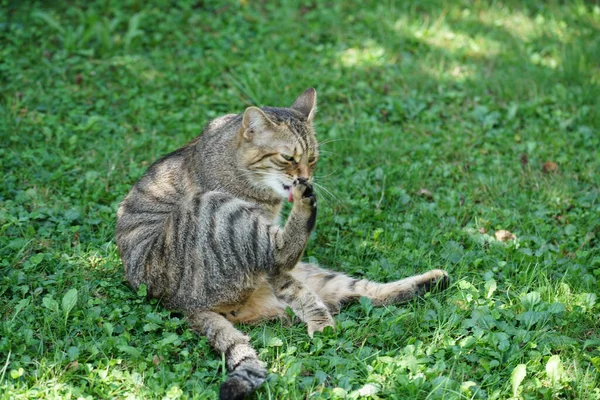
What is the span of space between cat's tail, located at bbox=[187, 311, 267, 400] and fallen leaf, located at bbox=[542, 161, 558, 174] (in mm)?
3245

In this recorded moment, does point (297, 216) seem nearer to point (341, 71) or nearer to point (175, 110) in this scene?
point (175, 110)

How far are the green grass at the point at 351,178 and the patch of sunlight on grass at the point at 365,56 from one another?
0.09 ft

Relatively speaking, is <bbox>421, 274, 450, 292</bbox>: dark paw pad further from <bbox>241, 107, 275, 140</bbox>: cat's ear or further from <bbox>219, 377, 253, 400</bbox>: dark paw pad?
<bbox>219, 377, 253, 400</bbox>: dark paw pad

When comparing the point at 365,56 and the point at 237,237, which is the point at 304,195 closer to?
the point at 237,237

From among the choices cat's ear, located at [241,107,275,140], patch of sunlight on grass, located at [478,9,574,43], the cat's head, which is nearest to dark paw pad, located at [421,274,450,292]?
the cat's head

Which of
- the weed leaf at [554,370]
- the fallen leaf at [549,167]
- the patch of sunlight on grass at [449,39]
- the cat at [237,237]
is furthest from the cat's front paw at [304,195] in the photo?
the patch of sunlight on grass at [449,39]

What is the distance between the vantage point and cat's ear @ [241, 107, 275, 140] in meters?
4.39

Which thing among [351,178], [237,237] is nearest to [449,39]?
[351,178]

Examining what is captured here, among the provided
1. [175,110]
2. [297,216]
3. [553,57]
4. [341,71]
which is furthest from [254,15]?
[297,216]

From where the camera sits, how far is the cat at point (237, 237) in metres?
3.97

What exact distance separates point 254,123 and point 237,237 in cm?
83

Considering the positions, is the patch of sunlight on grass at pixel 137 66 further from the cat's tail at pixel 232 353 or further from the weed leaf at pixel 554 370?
the weed leaf at pixel 554 370

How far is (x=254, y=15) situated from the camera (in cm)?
796

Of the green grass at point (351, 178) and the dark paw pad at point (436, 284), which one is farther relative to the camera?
the dark paw pad at point (436, 284)
